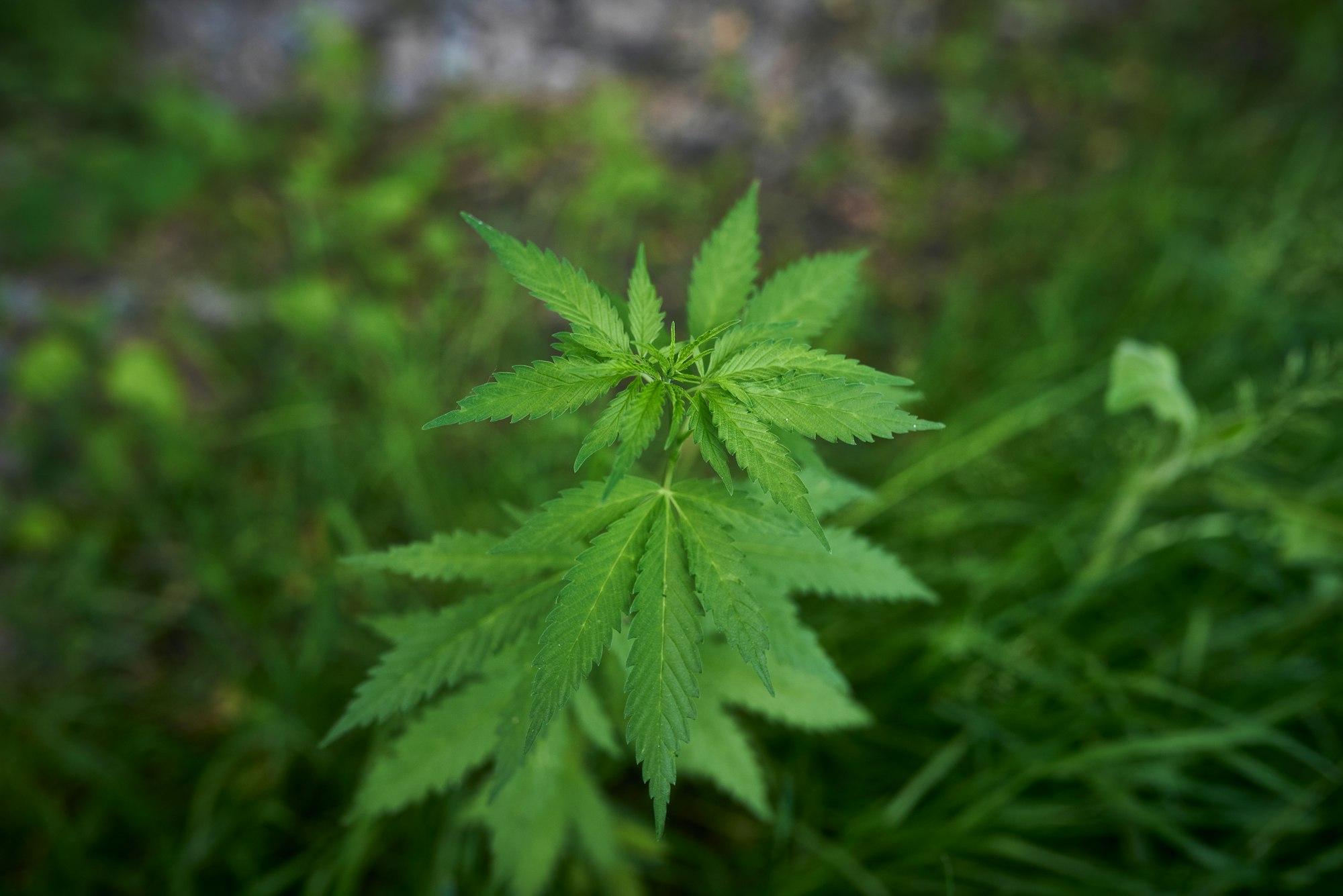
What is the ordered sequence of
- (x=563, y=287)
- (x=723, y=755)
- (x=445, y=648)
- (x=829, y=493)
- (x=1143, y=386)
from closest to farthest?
(x=563, y=287)
(x=445, y=648)
(x=829, y=493)
(x=723, y=755)
(x=1143, y=386)

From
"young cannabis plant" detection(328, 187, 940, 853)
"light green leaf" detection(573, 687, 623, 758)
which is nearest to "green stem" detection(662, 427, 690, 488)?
"young cannabis plant" detection(328, 187, 940, 853)

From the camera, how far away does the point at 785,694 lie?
4.55 feet

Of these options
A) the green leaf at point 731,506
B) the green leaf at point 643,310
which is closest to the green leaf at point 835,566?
the green leaf at point 731,506

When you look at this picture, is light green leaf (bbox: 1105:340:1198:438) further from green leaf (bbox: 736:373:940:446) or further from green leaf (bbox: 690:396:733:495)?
green leaf (bbox: 690:396:733:495)

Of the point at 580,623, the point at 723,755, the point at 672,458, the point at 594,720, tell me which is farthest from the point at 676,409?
the point at 723,755

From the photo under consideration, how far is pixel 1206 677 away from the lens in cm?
192

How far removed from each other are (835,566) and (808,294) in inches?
17.9

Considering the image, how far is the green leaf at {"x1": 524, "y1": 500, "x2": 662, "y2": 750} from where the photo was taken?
2.80 feet

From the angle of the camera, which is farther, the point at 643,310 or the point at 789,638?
the point at 789,638

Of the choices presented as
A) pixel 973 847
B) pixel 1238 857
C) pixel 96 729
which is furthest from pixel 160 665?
pixel 1238 857

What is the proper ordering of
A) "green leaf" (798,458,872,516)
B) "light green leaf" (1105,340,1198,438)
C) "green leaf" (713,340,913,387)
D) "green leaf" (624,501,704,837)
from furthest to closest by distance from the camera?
"light green leaf" (1105,340,1198,438) < "green leaf" (798,458,872,516) < "green leaf" (713,340,913,387) < "green leaf" (624,501,704,837)

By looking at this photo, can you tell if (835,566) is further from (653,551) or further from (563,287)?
(563,287)

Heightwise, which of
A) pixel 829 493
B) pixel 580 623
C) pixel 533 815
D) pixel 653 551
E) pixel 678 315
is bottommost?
pixel 533 815

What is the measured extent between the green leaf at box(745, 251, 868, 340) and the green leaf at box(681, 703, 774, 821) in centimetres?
69
